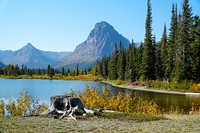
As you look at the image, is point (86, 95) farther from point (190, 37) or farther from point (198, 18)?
point (198, 18)

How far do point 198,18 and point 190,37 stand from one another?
6.60 m

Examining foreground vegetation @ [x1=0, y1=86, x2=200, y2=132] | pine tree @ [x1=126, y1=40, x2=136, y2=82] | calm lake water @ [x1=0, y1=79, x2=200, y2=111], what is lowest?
calm lake water @ [x1=0, y1=79, x2=200, y2=111]

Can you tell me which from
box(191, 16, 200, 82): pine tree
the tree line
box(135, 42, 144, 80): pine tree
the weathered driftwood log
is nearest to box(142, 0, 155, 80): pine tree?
the tree line

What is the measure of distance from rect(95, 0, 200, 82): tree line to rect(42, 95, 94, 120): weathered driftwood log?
143 ft

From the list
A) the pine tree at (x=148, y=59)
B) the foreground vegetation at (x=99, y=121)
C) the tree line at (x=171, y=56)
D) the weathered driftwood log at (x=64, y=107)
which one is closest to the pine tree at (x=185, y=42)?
the tree line at (x=171, y=56)

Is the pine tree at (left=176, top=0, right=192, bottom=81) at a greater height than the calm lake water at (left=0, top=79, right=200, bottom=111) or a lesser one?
greater

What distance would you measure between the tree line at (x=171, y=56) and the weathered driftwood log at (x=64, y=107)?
143 ft

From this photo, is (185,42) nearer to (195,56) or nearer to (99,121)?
(195,56)

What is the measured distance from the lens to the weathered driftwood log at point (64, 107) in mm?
→ 16328

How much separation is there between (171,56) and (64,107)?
48543 mm

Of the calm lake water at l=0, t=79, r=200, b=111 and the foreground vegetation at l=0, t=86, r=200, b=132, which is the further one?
the calm lake water at l=0, t=79, r=200, b=111

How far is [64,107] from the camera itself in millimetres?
17359

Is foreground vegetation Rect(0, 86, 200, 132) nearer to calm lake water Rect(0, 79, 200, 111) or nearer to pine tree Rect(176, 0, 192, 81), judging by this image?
calm lake water Rect(0, 79, 200, 111)

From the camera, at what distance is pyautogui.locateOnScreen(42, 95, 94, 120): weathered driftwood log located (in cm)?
1633
